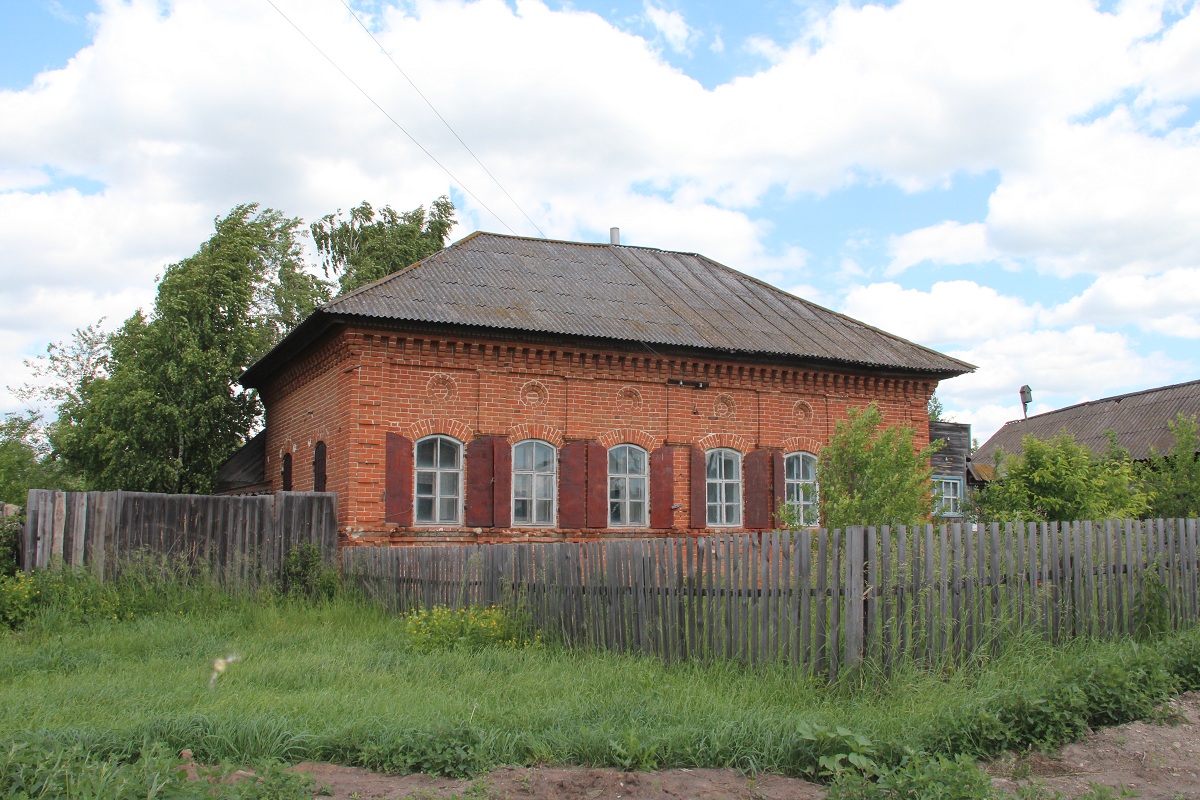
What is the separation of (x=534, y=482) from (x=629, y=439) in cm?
166

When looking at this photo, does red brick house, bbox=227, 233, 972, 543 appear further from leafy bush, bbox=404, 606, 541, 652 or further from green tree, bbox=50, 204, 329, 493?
leafy bush, bbox=404, 606, 541, 652

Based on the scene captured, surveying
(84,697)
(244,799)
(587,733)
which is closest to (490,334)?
(84,697)

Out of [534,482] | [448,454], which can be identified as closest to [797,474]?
[534,482]

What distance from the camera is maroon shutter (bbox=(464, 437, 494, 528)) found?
13250mm

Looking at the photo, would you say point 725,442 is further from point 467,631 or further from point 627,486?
point 467,631

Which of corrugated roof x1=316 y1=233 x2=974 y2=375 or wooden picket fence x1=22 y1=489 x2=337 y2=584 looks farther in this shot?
corrugated roof x1=316 y1=233 x2=974 y2=375

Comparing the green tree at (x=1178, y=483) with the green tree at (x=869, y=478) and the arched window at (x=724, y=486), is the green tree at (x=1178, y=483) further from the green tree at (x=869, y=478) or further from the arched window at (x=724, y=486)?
the green tree at (x=869, y=478)

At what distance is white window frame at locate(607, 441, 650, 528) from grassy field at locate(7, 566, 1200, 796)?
612 cm

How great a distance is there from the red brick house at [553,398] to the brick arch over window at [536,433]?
0.07 ft

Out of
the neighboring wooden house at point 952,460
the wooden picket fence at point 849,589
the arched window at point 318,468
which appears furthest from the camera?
the neighboring wooden house at point 952,460

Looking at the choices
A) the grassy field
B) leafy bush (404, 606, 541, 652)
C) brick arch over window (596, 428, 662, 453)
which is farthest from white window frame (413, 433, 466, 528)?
the grassy field

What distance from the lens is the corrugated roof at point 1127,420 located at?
30281 millimetres

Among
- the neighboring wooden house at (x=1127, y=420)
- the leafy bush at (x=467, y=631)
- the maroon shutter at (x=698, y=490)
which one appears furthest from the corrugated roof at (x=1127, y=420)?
the leafy bush at (x=467, y=631)

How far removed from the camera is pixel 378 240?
88.1 feet
